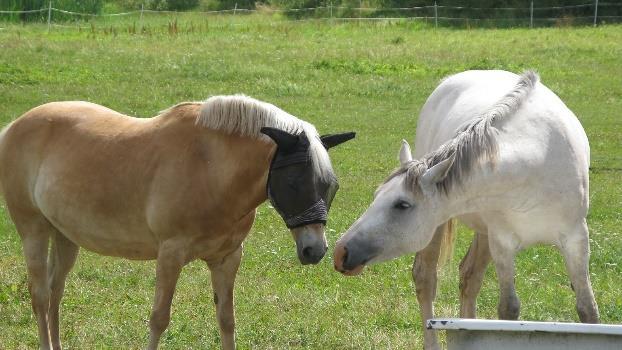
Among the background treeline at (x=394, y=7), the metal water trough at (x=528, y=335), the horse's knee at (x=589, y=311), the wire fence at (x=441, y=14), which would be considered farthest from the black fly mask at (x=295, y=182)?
the background treeline at (x=394, y=7)

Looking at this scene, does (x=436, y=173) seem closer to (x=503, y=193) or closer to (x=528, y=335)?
(x=503, y=193)

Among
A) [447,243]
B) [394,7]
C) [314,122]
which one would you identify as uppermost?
[447,243]

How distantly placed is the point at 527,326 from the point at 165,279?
8.26ft

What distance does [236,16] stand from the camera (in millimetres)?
35469

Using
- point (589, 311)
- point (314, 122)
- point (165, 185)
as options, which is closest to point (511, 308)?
point (589, 311)

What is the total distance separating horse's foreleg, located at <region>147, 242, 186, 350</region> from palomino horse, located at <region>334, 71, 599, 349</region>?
3.77ft

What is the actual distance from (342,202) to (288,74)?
10795 mm

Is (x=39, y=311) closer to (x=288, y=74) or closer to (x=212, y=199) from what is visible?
(x=212, y=199)

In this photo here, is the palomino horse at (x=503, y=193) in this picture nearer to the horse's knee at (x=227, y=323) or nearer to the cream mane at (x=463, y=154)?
the cream mane at (x=463, y=154)

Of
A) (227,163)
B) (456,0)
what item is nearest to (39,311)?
(227,163)

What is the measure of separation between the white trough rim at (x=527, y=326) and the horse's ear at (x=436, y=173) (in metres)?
1.15

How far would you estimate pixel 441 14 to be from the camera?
36156mm

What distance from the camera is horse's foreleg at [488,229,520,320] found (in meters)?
5.57

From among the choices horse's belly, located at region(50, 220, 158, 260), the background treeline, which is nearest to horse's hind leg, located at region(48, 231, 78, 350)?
horse's belly, located at region(50, 220, 158, 260)
